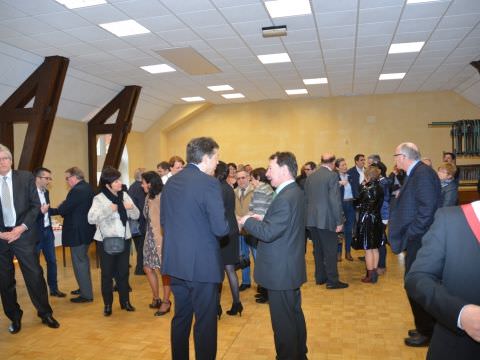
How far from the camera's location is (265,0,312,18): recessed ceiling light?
5.12m

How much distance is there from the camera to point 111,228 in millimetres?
4051

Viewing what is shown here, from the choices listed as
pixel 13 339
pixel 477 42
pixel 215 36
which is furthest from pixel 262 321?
pixel 477 42

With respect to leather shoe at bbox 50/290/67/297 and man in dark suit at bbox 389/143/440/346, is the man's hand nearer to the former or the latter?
man in dark suit at bbox 389/143/440/346

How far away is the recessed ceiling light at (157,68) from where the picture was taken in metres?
8.09

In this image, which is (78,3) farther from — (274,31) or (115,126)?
(115,126)

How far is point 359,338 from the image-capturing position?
3.51m

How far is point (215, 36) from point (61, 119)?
518 cm

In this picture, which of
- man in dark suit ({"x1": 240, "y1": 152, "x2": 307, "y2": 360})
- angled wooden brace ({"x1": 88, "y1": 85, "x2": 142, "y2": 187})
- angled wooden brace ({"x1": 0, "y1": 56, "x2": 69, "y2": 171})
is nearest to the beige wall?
angled wooden brace ({"x1": 88, "y1": 85, "x2": 142, "y2": 187})

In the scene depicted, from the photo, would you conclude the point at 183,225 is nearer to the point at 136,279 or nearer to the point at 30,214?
the point at 30,214

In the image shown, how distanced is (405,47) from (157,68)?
4.70 meters

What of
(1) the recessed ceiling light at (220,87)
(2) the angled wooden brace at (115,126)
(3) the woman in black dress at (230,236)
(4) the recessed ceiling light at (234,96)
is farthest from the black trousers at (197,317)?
(4) the recessed ceiling light at (234,96)

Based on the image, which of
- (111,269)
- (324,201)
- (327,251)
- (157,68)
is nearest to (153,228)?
(111,269)

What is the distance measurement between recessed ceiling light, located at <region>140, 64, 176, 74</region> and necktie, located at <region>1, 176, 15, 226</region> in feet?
16.3

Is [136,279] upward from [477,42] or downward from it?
downward
